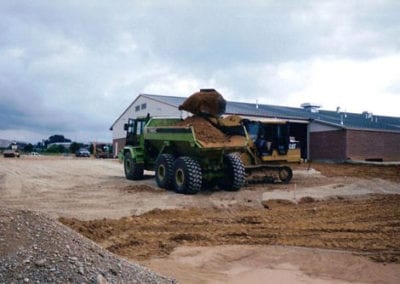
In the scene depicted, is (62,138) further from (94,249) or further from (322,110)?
(94,249)

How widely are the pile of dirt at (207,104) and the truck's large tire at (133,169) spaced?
3.40m

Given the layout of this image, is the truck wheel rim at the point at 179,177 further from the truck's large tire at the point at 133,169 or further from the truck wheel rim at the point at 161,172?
the truck's large tire at the point at 133,169

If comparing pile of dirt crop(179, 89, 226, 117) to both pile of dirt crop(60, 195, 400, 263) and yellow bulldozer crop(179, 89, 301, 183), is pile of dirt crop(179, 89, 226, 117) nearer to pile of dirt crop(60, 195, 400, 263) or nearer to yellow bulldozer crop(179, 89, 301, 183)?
yellow bulldozer crop(179, 89, 301, 183)

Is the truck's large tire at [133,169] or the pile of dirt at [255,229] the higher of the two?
the truck's large tire at [133,169]

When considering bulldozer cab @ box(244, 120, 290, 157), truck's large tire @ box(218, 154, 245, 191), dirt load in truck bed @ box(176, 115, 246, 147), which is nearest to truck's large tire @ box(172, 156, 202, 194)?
dirt load in truck bed @ box(176, 115, 246, 147)

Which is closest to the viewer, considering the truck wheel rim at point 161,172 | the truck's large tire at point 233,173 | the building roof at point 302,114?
the truck's large tire at point 233,173

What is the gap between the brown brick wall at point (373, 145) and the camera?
37719 millimetres

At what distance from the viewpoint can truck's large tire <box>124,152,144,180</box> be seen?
21094mm

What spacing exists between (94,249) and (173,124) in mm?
13143

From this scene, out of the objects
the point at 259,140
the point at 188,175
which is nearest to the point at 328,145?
the point at 259,140

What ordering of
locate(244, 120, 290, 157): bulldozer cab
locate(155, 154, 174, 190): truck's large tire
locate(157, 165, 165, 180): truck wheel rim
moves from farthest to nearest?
locate(244, 120, 290, 157): bulldozer cab, locate(157, 165, 165, 180): truck wheel rim, locate(155, 154, 174, 190): truck's large tire

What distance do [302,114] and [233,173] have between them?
28.2 meters

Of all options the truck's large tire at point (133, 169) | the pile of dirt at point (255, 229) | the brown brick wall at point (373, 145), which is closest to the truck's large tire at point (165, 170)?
the truck's large tire at point (133, 169)

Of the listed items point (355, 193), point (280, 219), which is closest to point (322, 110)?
point (355, 193)
